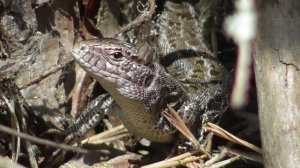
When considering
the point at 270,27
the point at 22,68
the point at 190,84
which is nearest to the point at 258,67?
the point at 270,27

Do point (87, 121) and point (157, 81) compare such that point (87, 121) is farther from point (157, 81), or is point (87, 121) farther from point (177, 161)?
point (177, 161)

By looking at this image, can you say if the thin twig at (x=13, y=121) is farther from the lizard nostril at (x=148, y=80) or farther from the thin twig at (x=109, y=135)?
the lizard nostril at (x=148, y=80)

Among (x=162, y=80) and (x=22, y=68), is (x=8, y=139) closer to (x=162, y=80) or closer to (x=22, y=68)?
(x=22, y=68)

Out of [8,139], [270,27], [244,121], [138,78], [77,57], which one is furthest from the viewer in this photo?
[244,121]

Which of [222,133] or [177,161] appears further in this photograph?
[222,133]

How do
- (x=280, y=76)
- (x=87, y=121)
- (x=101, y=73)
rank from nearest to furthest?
(x=280, y=76), (x=101, y=73), (x=87, y=121)

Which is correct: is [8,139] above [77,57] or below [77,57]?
below

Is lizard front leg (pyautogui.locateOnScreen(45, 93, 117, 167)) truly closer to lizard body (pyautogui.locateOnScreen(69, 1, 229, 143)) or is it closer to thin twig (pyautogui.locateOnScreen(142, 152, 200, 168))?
lizard body (pyautogui.locateOnScreen(69, 1, 229, 143))

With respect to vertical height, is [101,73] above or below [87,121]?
above

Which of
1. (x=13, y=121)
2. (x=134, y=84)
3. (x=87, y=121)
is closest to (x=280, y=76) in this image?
(x=134, y=84)
